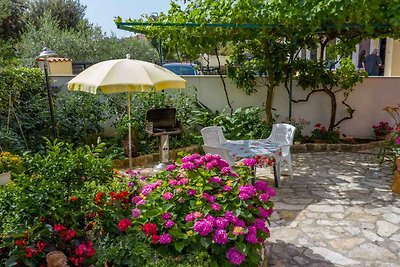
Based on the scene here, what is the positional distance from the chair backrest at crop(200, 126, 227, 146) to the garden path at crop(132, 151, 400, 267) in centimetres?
88

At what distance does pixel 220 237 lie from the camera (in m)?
2.46

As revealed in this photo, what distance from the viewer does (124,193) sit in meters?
2.91

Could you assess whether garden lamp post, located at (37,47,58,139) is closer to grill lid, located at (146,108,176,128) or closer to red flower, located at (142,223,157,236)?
grill lid, located at (146,108,176,128)

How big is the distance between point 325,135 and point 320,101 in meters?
0.81

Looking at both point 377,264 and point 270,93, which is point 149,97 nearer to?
point 270,93

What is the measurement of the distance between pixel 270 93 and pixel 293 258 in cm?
483

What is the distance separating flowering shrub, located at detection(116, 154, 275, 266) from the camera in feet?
8.18

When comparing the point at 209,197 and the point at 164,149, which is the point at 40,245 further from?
the point at 164,149

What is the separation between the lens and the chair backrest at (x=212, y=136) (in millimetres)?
5273

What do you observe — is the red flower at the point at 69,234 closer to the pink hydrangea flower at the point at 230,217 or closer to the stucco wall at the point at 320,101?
the pink hydrangea flower at the point at 230,217

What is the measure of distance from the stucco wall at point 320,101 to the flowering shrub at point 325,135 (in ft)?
1.08

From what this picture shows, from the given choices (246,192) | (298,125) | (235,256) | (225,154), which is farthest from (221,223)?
(298,125)

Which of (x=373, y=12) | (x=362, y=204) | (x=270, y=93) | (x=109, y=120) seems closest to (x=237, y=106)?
(x=270, y=93)

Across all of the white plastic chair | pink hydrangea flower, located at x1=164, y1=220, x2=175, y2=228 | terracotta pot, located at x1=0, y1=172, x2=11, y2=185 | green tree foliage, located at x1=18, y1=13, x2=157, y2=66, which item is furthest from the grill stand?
green tree foliage, located at x1=18, y1=13, x2=157, y2=66
